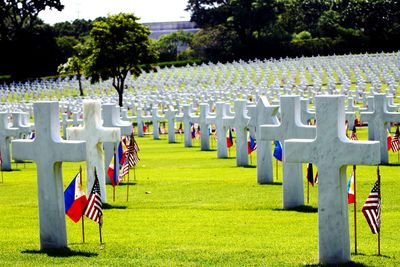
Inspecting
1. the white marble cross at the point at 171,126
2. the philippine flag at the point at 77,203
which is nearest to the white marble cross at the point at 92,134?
the philippine flag at the point at 77,203

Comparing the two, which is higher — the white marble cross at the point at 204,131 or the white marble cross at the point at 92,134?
the white marble cross at the point at 92,134

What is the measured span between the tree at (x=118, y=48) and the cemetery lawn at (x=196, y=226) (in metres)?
33.7

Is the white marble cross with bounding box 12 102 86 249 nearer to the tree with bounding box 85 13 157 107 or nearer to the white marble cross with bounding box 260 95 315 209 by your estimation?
the white marble cross with bounding box 260 95 315 209

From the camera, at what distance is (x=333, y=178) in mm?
12469

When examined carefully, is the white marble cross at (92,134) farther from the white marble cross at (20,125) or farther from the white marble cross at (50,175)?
the white marble cross at (20,125)

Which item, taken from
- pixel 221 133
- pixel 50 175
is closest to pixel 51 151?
pixel 50 175

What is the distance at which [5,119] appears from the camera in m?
31.2

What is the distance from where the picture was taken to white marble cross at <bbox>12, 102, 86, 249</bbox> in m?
14.1

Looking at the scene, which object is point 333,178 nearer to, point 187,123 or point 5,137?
point 5,137

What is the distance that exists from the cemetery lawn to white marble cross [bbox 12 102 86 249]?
258 mm

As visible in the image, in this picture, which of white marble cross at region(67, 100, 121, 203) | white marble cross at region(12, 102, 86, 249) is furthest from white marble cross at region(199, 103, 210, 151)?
white marble cross at region(12, 102, 86, 249)

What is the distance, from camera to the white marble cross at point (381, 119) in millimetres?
27964

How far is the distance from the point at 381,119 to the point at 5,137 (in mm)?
10819

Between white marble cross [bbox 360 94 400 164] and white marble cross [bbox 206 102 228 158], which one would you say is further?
white marble cross [bbox 206 102 228 158]
